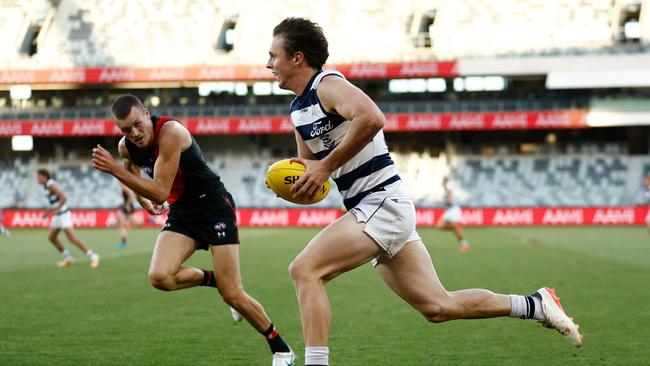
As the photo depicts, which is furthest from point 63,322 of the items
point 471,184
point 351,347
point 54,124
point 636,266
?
point 54,124

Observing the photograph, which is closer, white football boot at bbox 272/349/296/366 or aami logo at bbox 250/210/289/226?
white football boot at bbox 272/349/296/366

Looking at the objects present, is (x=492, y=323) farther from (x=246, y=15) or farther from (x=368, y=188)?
(x=246, y=15)

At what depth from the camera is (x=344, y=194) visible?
17.9 feet

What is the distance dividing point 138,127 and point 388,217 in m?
2.47

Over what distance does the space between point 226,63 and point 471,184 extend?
53.3 ft

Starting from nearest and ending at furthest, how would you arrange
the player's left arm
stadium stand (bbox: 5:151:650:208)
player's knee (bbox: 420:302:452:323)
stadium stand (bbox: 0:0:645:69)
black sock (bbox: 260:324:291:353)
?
the player's left arm
player's knee (bbox: 420:302:452:323)
black sock (bbox: 260:324:291:353)
stadium stand (bbox: 5:151:650:208)
stadium stand (bbox: 0:0:645:69)

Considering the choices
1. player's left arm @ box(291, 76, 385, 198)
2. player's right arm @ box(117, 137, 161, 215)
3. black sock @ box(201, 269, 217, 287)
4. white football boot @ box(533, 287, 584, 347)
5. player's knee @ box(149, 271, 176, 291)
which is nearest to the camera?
player's left arm @ box(291, 76, 385, 198)

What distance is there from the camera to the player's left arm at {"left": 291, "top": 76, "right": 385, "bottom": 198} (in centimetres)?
480

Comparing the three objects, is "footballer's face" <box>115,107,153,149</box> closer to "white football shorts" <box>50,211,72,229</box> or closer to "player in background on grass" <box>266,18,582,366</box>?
"player in background on grass" <box>266,18,582,366</box>

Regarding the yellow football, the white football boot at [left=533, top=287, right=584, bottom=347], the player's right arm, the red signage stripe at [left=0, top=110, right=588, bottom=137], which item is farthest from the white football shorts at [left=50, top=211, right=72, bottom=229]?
the red signage stripe at [left=0, top=110, right=588, bottom=137]

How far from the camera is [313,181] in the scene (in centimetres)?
487

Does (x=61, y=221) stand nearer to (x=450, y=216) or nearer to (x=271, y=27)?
(x=450, y=216)

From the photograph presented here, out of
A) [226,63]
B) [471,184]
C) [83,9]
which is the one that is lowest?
[471,184]

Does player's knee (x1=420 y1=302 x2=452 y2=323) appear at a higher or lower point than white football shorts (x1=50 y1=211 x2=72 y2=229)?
higher
